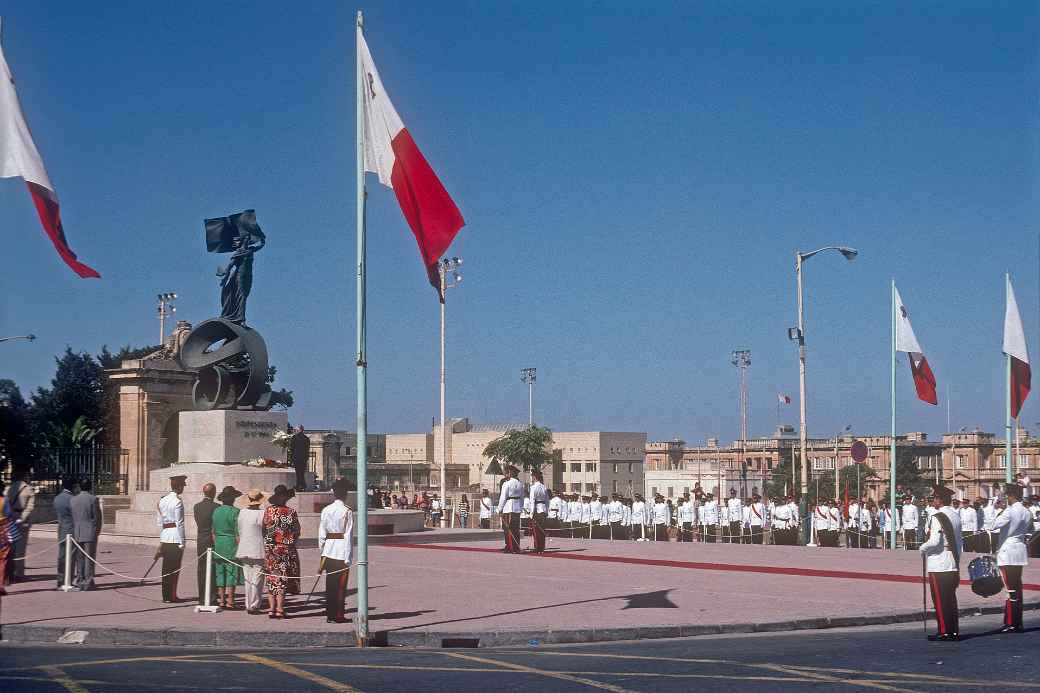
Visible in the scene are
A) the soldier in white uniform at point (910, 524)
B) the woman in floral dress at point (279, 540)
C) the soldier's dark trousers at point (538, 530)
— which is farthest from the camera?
the soldier in white uniform at point (910, 524)

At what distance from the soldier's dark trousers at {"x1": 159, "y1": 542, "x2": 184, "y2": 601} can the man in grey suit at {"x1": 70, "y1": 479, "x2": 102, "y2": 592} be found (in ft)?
7.13

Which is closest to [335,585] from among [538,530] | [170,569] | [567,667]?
[170,569]

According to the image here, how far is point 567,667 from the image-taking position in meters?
11.6

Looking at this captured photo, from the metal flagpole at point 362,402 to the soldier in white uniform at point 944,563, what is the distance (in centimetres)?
609

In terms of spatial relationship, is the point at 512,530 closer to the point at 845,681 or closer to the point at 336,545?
the point at 336,545

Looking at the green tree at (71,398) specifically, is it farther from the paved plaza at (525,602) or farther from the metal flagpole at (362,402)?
the metal flagpole at (362,402)

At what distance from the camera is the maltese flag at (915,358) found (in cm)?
3222

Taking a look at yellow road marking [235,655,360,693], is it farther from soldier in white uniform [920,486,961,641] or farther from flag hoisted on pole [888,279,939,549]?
flag hoisted on pole [888,279,939,549]

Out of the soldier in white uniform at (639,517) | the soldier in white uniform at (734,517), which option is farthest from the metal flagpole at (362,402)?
the soldier in white uniform at (639,517)

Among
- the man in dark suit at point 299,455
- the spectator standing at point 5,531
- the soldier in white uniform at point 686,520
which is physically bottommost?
the soldier in white uniform at point 686,520

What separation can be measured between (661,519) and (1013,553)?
23701mm

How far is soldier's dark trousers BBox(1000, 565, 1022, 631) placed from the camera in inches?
555

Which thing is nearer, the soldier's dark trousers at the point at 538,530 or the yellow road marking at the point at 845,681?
the yellow road marking at the point at 845,681

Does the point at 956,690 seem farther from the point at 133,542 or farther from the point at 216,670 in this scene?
the point at 133,542
